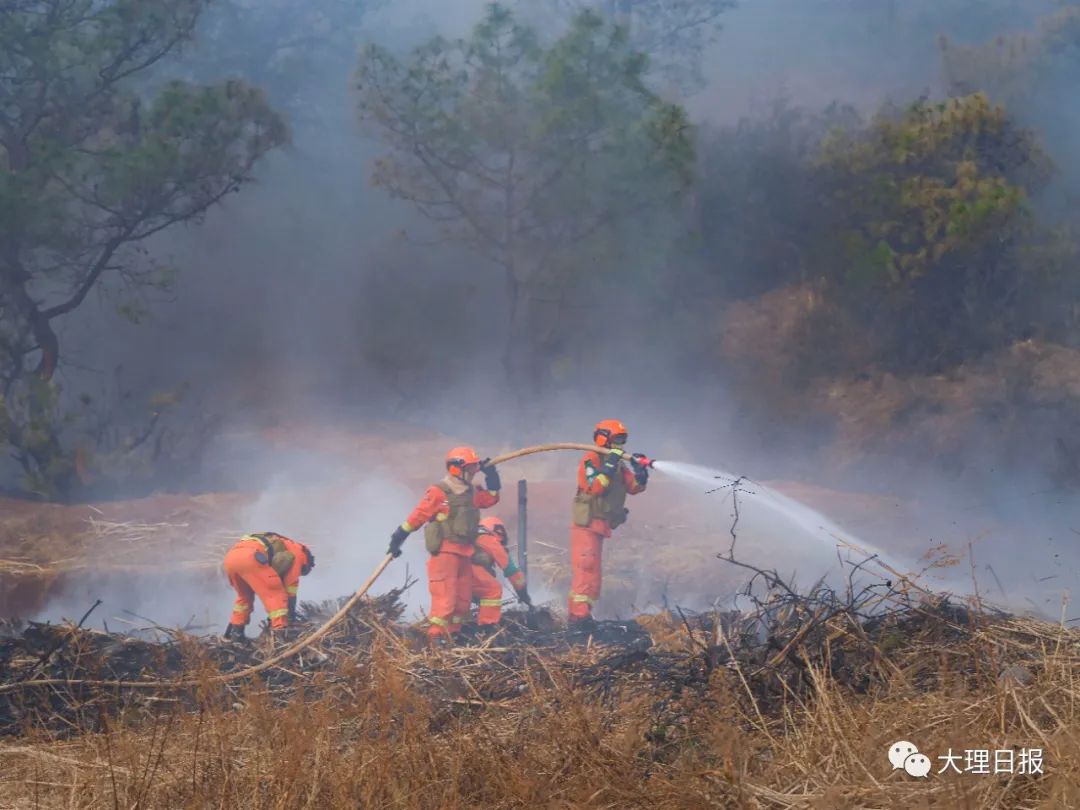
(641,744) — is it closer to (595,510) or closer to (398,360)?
(595,510)

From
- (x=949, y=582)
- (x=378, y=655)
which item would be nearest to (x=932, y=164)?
(x=949, y=582)

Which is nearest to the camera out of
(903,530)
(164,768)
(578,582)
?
(164,768)

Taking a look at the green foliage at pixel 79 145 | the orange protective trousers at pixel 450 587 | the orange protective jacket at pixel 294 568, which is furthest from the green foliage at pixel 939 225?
the orange protective jacket at pixel 294 568

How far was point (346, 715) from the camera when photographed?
512 cm

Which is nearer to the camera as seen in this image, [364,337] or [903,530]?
[903,530]

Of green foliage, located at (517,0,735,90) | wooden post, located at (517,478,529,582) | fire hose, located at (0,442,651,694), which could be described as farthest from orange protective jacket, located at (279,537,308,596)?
green foliage, located at (517,0,735,90)

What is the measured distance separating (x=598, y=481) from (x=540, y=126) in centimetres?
1028

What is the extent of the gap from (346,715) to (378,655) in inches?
Result: 16.9

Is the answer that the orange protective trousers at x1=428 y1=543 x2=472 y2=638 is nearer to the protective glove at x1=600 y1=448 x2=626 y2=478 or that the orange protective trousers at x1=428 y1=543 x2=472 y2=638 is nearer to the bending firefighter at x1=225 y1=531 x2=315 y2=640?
the bending firefighter at x1=225 y1=531 x2=315 y2=640

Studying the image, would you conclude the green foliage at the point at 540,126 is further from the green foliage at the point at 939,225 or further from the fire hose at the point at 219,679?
the fire hose at the point at 219,679

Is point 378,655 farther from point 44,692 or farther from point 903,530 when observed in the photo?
point 903,530

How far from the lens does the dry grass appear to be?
3627mm

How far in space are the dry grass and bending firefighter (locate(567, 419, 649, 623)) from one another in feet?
10.2

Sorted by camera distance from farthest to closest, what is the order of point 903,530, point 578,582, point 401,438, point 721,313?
point 721,313, point 401,438, point 903,530, point 578,582
